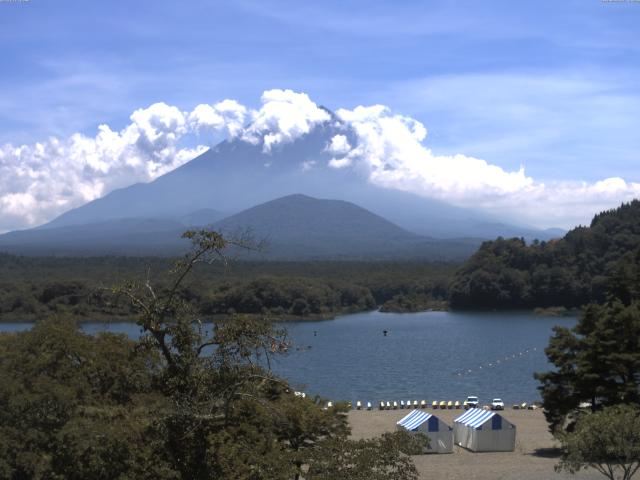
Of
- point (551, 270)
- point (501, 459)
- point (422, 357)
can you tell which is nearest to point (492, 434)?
point (501, 459)

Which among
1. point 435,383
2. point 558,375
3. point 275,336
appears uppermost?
point 275,336

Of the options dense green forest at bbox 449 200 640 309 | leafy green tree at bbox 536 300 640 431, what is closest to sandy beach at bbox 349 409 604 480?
leafy green tree at bbox 536 300 640 431

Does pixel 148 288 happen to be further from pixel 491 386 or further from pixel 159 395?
pixel 491 386

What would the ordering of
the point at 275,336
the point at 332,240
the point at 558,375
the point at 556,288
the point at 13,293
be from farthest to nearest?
the point at 332,240 < the point at 556,288 < the point at 13,293 < the point at 558,375 < the point at 275,336

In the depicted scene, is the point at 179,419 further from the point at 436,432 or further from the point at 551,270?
the point at 551,270

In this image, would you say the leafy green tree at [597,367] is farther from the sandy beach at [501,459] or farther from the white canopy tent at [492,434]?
the white canopy tent at [492,434]

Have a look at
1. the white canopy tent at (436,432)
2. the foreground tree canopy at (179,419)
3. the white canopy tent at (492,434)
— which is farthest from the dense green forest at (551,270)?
the foreground tree canopy at (179,419)

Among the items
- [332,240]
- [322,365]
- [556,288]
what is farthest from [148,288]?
[332,240]
